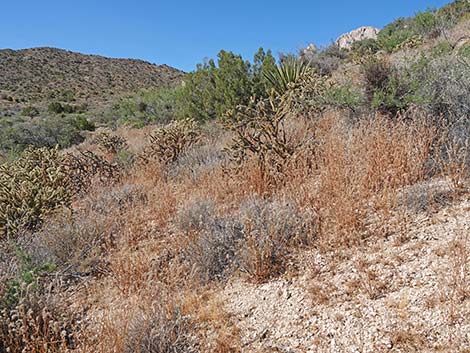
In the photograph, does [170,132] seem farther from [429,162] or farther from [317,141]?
[429,162]

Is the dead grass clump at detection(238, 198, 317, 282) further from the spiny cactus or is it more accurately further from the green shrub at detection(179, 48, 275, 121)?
the green shrub at detection(179, 48, 275, 121)

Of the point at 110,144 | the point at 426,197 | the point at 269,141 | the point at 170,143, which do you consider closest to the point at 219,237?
the point at 426,197

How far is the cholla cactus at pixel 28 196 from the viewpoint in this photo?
4125 millimetres

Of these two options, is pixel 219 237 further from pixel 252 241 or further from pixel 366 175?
pixel 366 175

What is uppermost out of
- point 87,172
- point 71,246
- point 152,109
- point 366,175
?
point 152,109

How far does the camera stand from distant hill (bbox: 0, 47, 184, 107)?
31.4 m

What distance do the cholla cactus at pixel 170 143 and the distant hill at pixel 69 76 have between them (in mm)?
26467

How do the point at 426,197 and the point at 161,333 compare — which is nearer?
the point at 161,333

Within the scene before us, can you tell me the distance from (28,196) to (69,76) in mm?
38781

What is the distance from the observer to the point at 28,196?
4355mm

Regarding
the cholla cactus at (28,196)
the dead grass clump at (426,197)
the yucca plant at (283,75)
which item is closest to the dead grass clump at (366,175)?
the dead grass clump at (426,197)

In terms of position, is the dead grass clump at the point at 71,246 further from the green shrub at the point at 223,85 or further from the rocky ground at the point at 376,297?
the green shrub at the point at 223,85

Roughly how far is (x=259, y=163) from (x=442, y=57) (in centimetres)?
336

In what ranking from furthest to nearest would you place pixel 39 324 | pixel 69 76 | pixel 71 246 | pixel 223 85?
pixel 69 76, pixel 223 85, pixel 71 246, pixel 39 324
